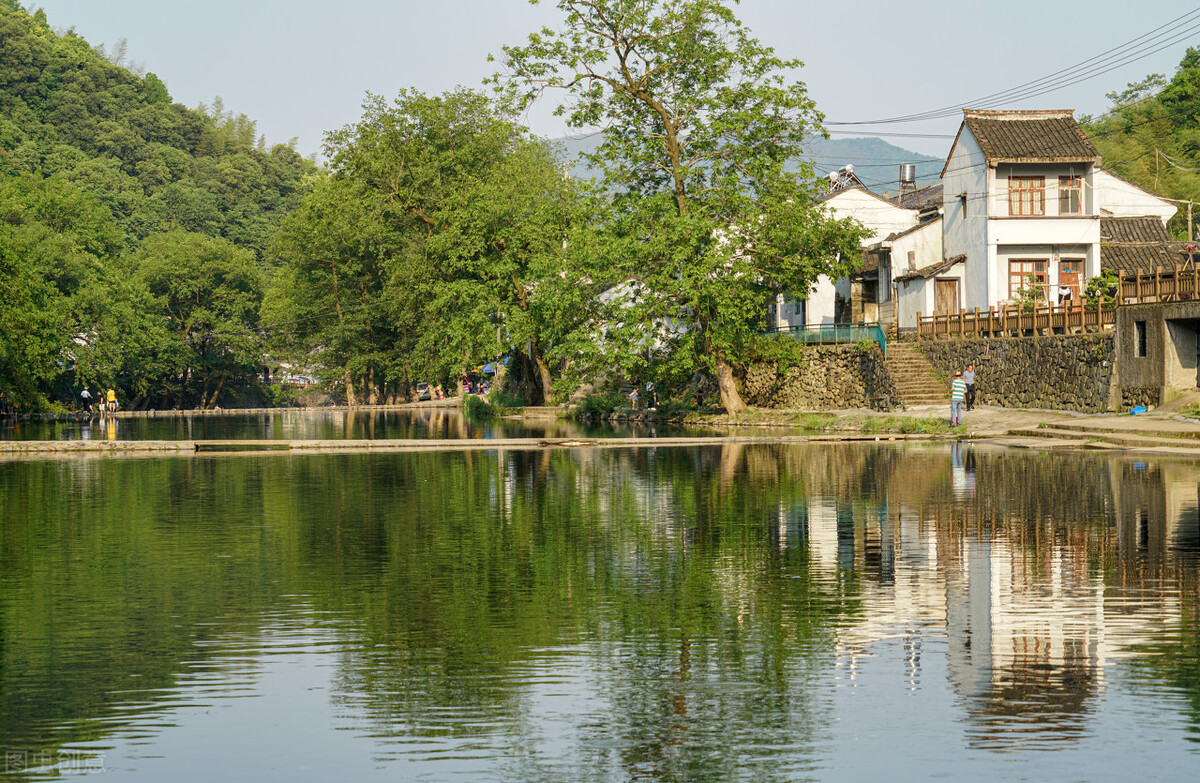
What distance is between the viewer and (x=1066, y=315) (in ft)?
135

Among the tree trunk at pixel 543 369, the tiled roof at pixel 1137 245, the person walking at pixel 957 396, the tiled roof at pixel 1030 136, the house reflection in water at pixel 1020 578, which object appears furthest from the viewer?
the tree trunk at pixel 543 369

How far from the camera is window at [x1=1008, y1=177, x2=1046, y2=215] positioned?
173 ft

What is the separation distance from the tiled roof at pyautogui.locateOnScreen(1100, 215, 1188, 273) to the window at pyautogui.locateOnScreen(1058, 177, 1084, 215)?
10.1ft

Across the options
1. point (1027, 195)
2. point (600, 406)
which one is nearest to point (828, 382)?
point (1027, 195)

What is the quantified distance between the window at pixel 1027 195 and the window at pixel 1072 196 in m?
0.79

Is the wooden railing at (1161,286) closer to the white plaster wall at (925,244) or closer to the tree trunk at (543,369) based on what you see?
the white plaster wall at (925,244)

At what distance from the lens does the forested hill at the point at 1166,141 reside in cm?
7662

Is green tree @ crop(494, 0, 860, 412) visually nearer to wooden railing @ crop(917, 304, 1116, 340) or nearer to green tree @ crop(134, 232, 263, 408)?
wooden railing @ crop(917, 304, 1116, 340)

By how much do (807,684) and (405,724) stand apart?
2.92m

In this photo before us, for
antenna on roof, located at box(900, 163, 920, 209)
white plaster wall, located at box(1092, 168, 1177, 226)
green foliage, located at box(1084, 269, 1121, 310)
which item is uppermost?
antenna on roof, located at box(900, 163, 920, 209)

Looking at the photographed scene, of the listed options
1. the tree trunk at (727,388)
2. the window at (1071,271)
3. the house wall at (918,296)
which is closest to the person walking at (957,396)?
the tree trunk at (727,388)

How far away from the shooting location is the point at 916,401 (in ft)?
153

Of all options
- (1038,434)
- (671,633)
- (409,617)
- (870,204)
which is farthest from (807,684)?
(870,204)

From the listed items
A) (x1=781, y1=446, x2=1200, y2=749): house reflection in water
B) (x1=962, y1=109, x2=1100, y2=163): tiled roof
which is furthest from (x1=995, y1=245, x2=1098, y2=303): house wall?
(x1=781, y1=446, x2=1200, y2=749): house reflection in water
